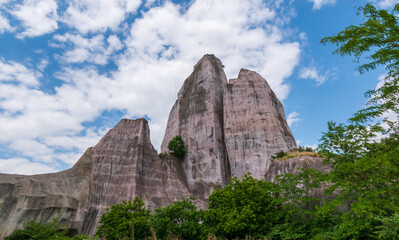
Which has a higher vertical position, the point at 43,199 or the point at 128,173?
the point at 128,173

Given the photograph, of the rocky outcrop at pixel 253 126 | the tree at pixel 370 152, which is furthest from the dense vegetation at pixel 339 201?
the rocky outcrop at pixel 253 126

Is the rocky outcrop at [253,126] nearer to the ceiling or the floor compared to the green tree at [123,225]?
nearer to the ceiling

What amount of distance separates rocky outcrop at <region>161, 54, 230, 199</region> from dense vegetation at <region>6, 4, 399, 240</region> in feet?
64.0

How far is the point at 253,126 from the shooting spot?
141ft

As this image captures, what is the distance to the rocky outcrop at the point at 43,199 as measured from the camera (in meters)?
26.9

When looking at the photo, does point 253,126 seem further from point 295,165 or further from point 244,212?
point 244,212

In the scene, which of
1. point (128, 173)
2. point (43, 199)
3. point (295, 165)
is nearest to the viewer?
point (43, 199)

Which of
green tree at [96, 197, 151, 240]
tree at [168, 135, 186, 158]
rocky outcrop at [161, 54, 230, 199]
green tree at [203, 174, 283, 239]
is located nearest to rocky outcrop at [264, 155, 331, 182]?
green tree at [203, 174, 283, 239]

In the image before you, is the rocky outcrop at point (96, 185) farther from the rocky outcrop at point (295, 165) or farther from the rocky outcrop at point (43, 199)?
the rocky outcrop at point (295, 165)

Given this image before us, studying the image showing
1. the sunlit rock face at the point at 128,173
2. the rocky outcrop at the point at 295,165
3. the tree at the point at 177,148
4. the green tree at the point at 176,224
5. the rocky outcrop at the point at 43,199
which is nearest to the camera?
the green tree at the point at 176,224

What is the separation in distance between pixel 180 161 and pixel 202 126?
24.7 feet

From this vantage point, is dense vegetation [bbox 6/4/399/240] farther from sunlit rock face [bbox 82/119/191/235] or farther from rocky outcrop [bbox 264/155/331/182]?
sunlit rock face [bbox 82/119/191/235]

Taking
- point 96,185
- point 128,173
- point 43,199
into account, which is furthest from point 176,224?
point 96,185

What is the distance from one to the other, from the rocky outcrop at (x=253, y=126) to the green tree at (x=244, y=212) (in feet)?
59.2
